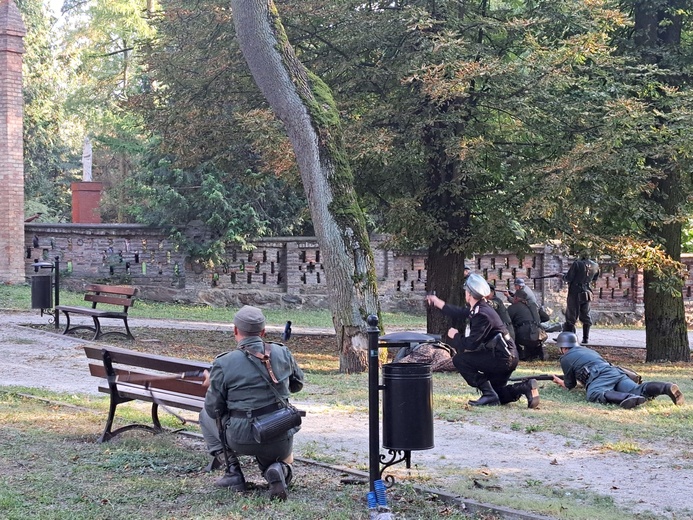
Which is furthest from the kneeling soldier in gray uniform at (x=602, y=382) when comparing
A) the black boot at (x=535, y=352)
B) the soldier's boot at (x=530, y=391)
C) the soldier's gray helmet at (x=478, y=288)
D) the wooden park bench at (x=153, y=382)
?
the wooden park bench at (x=153, y=382)

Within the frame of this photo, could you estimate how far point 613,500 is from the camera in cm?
640

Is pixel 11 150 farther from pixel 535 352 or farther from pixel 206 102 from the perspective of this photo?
pixel 535 352

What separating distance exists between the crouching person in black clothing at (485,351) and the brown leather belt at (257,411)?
324 cm

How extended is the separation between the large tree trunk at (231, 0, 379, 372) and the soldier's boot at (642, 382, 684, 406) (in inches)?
162

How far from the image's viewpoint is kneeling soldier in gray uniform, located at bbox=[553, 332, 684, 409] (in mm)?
10438

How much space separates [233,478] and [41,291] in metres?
11.9

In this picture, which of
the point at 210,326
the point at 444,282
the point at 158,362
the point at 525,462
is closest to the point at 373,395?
the point at 525,462

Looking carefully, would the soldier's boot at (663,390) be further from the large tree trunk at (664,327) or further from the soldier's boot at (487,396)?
the large tree trunk at (664,327)

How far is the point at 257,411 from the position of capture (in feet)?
20.7

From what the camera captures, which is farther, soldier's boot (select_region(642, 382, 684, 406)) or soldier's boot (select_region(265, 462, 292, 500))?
soldier's boot (select_region(642, 382, 684, 406))

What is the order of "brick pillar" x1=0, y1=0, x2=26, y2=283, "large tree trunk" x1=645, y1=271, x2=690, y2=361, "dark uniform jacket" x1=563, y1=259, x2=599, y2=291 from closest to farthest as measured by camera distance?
"large tree trunk" x1=645, y1=271, x2=690, y2=361
"dark uniform jacket" x1=563, y1=259, x2=599, y2=291
"brick pillar" x1=0, y1=0, x2=26, y2=283

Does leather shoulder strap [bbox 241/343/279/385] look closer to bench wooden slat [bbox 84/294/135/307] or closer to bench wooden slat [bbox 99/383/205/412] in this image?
bench wooden slat [bbox 99/383/205/412]

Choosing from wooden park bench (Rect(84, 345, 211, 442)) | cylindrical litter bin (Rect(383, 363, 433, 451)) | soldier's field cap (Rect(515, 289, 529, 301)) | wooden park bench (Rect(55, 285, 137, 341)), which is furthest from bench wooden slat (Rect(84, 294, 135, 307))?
cylindrical litter bin (Rect(383, 363, 433, 451))

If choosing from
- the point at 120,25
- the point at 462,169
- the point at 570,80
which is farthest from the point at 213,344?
the point at 120,25
